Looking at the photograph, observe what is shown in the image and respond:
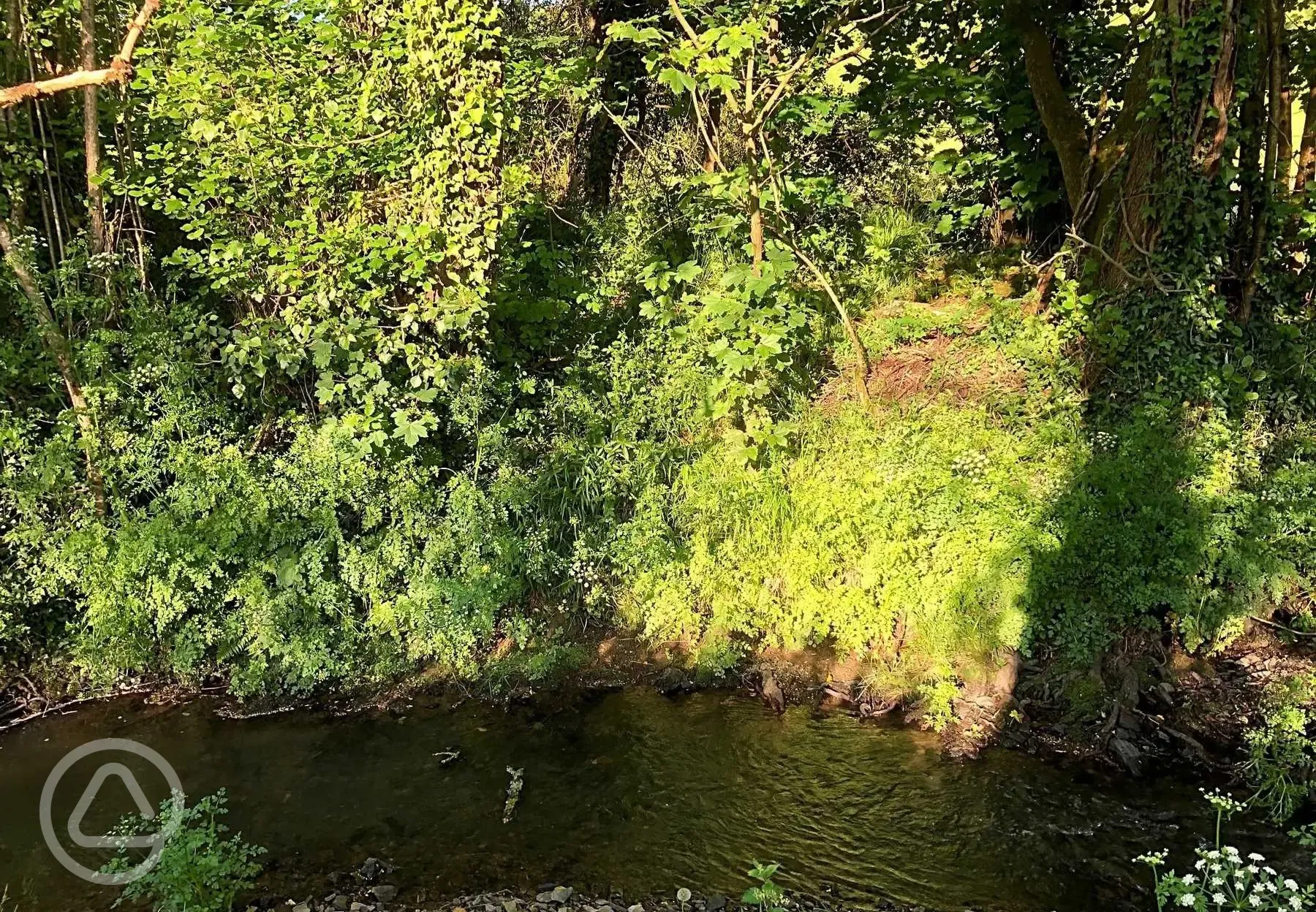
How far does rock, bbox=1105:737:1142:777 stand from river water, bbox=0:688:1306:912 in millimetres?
104

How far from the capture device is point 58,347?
19.3 feet

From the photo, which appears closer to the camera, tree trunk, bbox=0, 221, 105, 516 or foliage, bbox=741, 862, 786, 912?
foliage, bbox=741, 862, 786, 912

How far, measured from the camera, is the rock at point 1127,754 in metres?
4.72

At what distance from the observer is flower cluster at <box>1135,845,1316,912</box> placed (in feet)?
9.01

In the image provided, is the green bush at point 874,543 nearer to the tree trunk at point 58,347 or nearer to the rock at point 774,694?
the rock at point 774,694

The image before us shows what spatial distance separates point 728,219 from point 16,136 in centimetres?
534

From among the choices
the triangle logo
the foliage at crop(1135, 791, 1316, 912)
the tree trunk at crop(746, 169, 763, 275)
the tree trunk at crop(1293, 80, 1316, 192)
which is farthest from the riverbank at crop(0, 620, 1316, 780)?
the tree trunk at crop(1293, 80, 1316, 192)

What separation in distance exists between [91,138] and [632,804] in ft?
20.3

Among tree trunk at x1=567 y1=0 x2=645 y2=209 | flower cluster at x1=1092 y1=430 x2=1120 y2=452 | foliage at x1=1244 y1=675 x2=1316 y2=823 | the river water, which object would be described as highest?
tree trunk at x1=567 y1=0 x2=645 y2=209

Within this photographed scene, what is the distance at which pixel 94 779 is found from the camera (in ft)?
17.2

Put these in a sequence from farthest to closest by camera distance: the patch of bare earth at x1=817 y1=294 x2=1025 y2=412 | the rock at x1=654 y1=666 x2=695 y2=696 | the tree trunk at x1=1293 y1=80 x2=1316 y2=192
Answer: the patch of bare earth at x1=817 y1=294 x2=1025 y2=412, the tree trunk at x1=1293 y1=80 x2=1316 y2=192, the rock at x1=654 y1=666 x2=695 y2=696

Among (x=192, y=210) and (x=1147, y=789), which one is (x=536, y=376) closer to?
(x=192, y=210)

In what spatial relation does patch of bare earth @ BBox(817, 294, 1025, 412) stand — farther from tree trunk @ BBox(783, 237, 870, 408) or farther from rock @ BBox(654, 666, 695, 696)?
rock @ BBox(654, 666, 695, 696)

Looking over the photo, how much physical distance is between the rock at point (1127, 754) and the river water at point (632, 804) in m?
0.10
